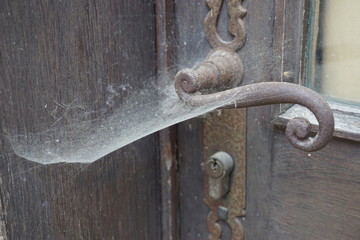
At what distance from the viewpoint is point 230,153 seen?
776 mm

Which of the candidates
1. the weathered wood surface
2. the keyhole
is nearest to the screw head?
the keyhole

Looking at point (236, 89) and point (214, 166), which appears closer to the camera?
point (236, 89)

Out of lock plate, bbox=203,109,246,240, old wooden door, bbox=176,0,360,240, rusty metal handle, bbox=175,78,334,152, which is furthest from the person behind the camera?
lock plate, bbox=203,109,246,240

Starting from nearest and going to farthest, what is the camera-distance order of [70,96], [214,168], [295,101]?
1. [295,101]
2. [70,96]
3. [214,168]

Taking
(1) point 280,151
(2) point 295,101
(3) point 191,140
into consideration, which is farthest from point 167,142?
(2) point 295,101

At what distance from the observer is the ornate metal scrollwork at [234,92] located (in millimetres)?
526

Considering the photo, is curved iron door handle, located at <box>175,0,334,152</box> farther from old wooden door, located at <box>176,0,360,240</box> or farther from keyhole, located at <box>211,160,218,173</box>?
keyhole, located at <box>211,160,218,173</box>

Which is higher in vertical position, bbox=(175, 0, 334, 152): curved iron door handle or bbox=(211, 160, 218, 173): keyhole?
bbox=(175, 0, 334, 152): curved iron door handle

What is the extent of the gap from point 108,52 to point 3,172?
23 centimetres

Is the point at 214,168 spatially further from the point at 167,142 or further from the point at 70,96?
the point at 70,96

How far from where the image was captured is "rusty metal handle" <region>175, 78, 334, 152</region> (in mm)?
517

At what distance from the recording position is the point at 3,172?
23.8 inches

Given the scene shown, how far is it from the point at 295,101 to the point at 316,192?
0.22 metres

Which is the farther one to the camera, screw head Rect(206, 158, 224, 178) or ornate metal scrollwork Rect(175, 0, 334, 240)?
screw head Rect(206, 158, 224, 178)
